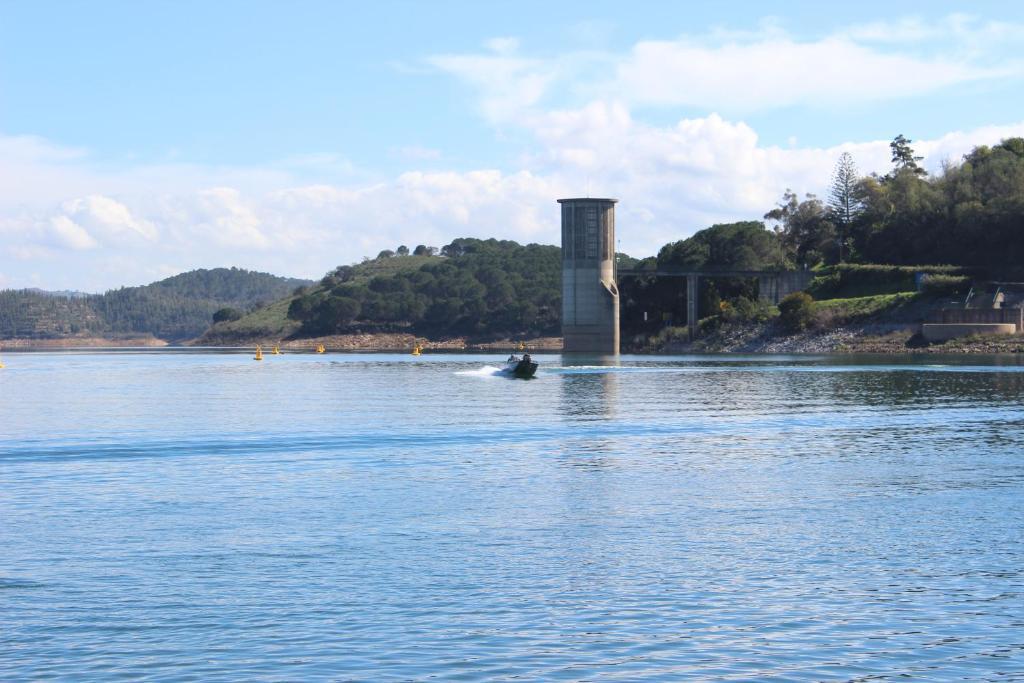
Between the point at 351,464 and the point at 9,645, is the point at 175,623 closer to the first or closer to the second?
the point at 9,645

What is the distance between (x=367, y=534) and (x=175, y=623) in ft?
29.9

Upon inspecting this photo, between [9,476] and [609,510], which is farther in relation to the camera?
[9,476]

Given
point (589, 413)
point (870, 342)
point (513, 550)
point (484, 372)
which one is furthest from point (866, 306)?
point (513, 550)

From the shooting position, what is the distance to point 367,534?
31.6m

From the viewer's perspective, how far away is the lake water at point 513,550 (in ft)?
68.7

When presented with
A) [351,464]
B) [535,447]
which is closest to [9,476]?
[351,464]

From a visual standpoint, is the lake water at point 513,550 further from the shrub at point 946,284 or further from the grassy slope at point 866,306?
the grassy slope at point 866,306

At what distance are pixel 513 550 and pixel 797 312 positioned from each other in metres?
172

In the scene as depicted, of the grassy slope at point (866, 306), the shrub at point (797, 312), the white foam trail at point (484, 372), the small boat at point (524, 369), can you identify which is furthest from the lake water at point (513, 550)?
the shrub at point (797, 312)

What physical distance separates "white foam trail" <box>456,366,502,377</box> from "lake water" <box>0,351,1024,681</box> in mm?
58258

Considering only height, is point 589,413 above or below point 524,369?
below

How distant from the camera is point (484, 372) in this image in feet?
420

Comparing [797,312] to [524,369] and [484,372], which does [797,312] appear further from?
[524,369]

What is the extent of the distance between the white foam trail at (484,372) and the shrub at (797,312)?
250 ft
